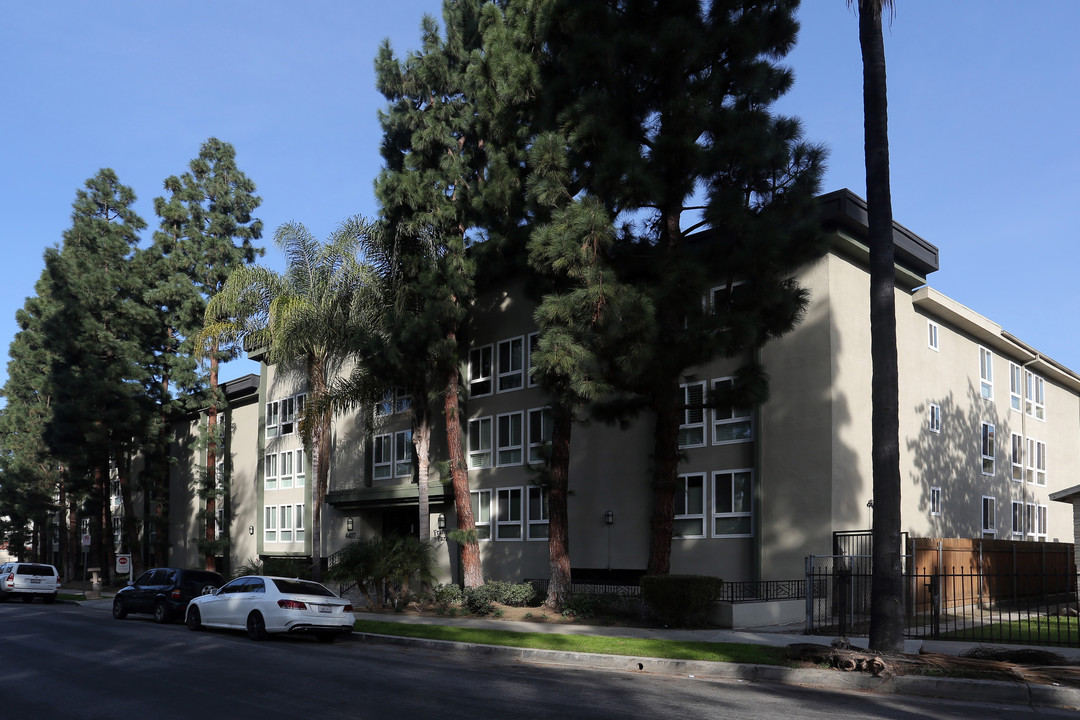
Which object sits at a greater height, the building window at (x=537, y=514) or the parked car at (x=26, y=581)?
the building window at (x=537, y=514)

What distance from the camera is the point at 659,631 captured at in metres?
19.3

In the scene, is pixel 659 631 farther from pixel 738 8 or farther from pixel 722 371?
pixel 738 8

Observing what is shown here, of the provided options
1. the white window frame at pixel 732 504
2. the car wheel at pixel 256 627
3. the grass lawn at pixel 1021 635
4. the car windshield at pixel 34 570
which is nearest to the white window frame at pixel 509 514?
the white window frame at pixel 732 504

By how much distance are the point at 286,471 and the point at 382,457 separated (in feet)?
28.6

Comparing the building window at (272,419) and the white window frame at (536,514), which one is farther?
the building window at (272,419)

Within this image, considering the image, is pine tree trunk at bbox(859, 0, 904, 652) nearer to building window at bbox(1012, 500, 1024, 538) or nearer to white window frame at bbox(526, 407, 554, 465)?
white window frame at bbox(526, 407, 554, 465)

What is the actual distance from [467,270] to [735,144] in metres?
→ 9.42

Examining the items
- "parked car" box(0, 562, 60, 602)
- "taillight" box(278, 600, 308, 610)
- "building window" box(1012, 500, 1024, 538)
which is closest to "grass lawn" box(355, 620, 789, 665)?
"taillight" box(278, 600, 308, 610)

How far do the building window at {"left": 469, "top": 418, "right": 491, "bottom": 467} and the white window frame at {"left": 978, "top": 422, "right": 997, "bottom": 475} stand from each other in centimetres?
1625

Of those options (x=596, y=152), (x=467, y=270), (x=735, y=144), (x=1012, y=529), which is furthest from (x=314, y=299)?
(x=1012, y=529)

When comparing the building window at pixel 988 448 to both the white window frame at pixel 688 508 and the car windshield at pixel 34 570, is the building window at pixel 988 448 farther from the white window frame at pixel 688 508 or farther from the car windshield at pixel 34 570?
the car windshield at pixel 34 570

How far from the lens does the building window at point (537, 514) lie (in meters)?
29.3

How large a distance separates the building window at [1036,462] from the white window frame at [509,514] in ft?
61.1

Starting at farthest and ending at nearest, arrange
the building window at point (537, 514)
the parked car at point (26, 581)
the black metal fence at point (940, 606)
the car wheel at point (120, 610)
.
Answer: the parked car at point (26, 581) → the building window at point (537, 514) → the car wheel at point (120, 610) → the black metal fence at point (940, 606)
